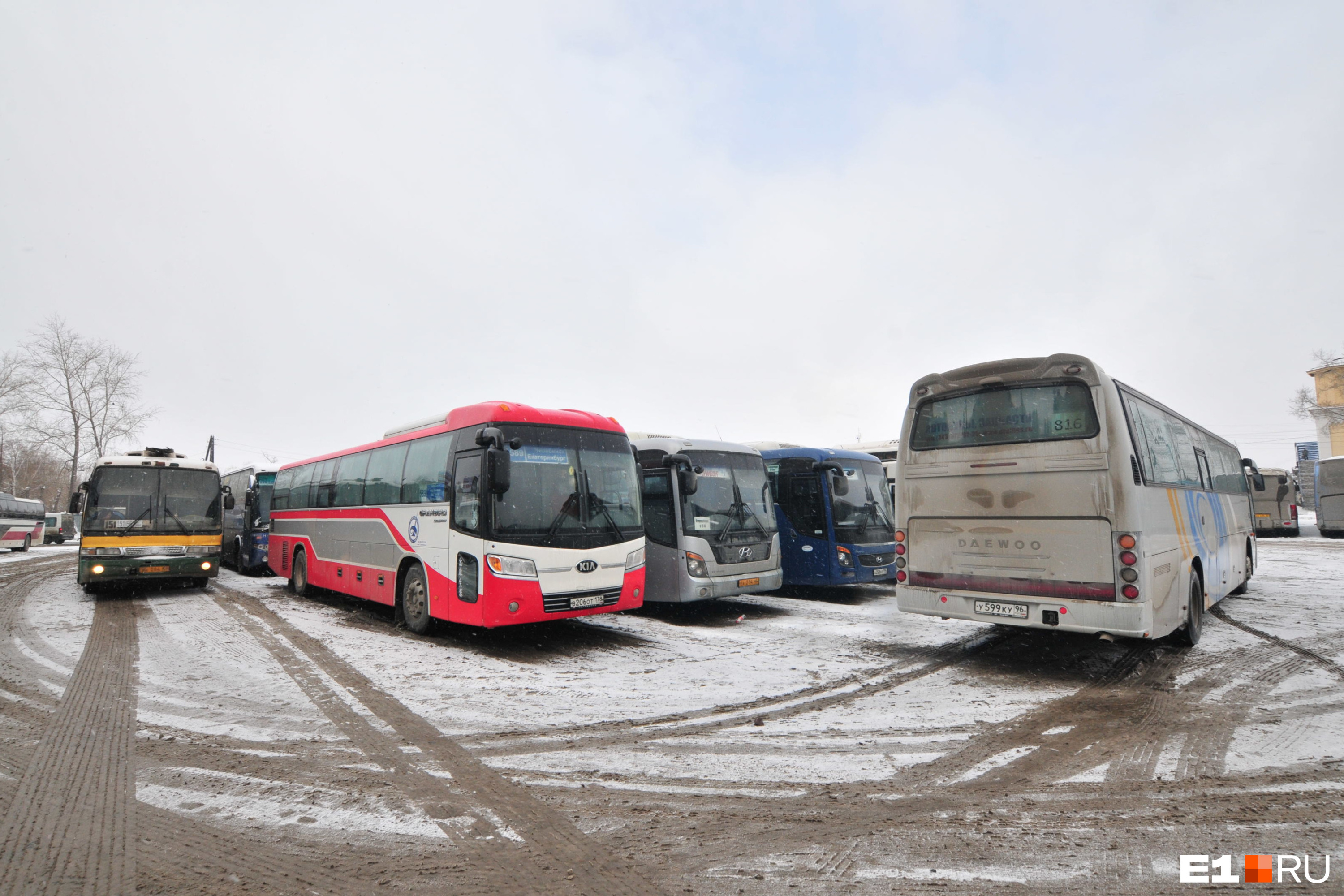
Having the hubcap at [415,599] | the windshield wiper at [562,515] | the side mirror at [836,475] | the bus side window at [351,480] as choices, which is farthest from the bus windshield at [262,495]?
the side mirror at [836,475]

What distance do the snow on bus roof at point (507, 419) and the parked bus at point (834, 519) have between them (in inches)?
187

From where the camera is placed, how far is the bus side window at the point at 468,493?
8.45 m

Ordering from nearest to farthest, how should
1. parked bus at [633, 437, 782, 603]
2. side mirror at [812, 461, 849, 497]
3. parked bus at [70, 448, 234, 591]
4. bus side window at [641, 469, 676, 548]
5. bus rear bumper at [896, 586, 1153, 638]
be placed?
bus rear bumper at [896, 586, 1153, 638], parked bus at [633, 437, 782, 603], bus side window at [641, 469, 676, 548], side mirror at [812, 461, 849, 497], parked bus at [70, 448, 234, 591]

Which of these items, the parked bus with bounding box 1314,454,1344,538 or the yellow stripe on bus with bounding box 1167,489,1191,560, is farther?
the parked bus with bounding box 1314,454,1344,538

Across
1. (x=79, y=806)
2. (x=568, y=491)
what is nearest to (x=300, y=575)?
(x=568, y=491)

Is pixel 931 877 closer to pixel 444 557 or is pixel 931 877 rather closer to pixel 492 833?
pixel 492 833

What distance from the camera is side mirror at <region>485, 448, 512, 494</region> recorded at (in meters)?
8.13

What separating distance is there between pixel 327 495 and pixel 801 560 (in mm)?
8875

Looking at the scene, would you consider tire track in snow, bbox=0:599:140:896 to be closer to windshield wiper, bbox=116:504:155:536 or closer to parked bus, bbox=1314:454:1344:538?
windshield wiper, bbox=116:504:155:536

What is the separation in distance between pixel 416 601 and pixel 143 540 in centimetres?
768

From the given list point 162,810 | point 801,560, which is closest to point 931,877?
point 162,810

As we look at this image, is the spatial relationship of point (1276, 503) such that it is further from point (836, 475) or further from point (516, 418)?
point (516, 418)

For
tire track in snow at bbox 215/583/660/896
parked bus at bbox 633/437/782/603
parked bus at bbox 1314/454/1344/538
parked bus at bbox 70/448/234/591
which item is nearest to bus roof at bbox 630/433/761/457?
parked bus at bbox 633/437/782/603

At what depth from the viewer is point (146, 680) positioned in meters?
7.05
